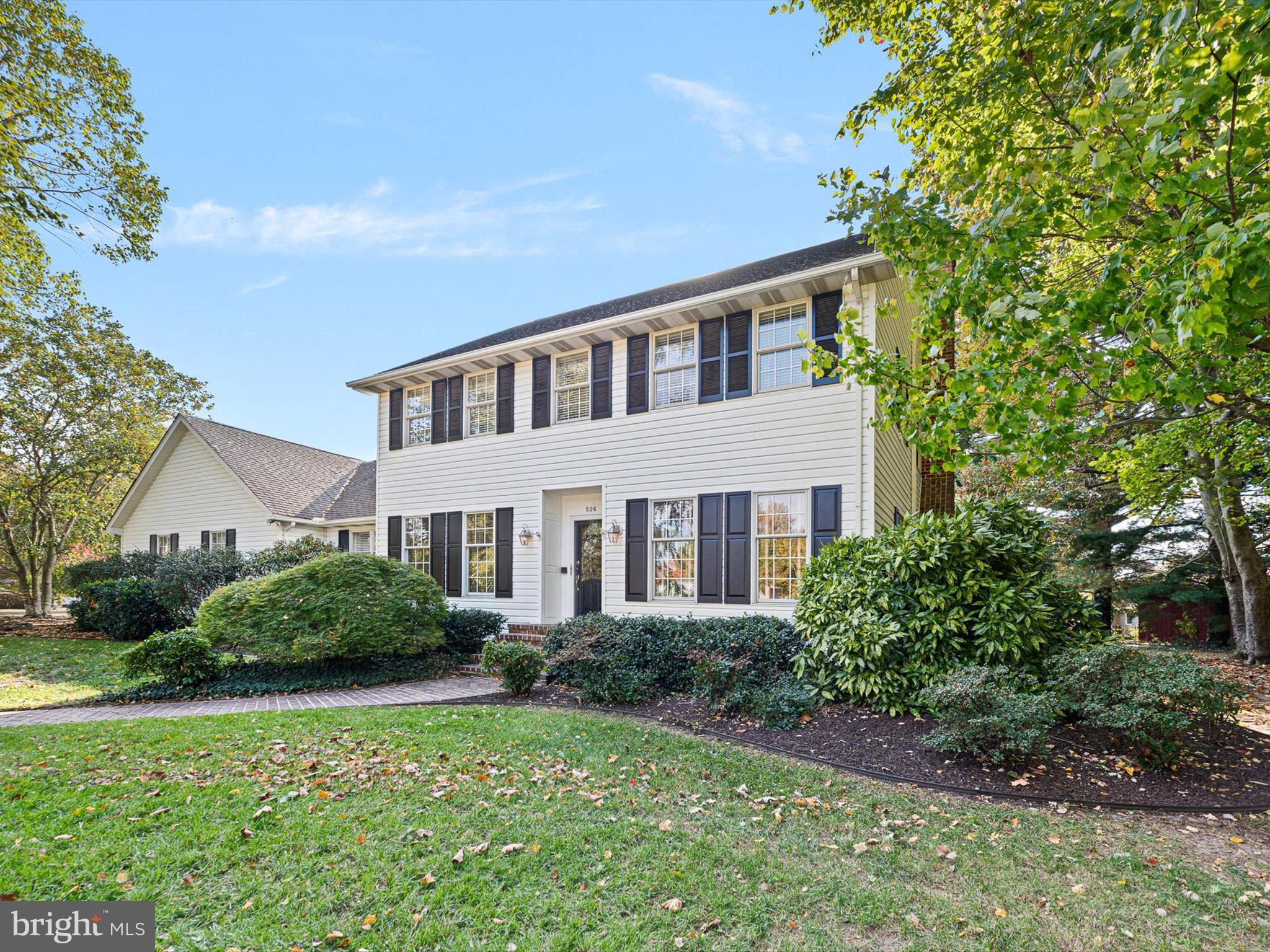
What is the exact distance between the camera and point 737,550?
9852 millimetres

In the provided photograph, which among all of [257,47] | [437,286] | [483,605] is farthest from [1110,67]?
[437,286]

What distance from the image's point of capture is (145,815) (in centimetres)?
400

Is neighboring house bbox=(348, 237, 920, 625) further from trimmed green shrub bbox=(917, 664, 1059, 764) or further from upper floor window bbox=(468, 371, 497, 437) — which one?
trimmed green shrub bbox=(917, 664, 1059, 764)

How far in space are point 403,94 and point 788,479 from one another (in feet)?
27.2

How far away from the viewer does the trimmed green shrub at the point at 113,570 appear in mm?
17266

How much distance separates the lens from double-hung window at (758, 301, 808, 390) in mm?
9758

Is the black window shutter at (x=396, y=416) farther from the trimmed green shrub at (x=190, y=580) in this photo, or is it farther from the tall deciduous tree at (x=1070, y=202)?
the tall deciduous tree at (x=1070, y=202)

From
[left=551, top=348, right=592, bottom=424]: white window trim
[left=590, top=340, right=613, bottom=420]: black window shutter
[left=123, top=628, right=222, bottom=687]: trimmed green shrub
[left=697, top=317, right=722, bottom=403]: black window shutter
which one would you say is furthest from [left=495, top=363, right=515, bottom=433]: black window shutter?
[left=123, top=628, right=222, bottom=687]: trimmed green shrub

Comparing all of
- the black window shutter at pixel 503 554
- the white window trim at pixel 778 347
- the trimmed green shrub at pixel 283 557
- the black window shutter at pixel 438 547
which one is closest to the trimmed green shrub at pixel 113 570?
the trimmed green shrub at pixel 283 557

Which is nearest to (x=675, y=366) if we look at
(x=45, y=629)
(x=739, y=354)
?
(x=739, y=354)

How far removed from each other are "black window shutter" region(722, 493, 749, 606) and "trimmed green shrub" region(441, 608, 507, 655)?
4242 millimetres

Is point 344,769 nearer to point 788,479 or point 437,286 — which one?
point 788,479

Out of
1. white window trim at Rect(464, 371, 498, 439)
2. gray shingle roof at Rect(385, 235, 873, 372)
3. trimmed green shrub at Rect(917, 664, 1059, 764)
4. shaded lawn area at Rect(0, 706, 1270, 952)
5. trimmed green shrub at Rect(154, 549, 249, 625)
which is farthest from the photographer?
trimmed green shrub at Rect(154, 549, 249, 625)

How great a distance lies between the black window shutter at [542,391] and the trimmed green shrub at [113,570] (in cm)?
1248
